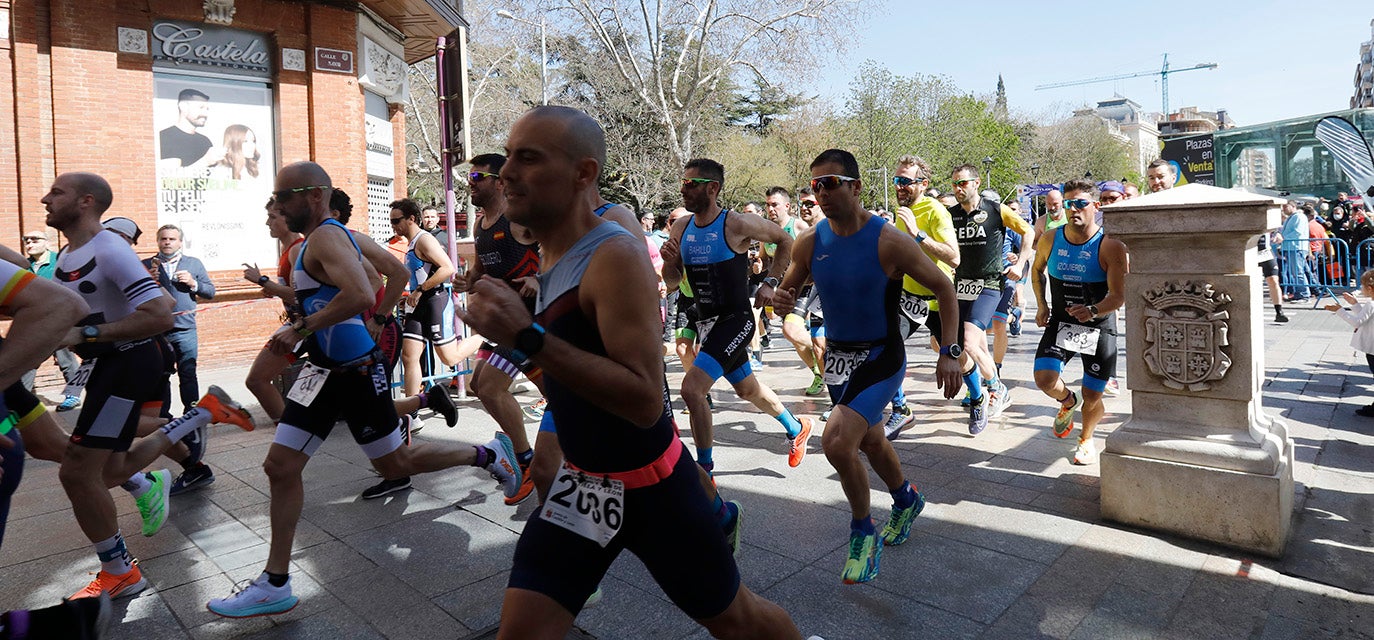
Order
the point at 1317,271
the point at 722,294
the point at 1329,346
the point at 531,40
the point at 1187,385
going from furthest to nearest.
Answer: the point at 531,40
the point at 1317,271
the point at 1329,346
the point at 722,294
the point at 1187,385

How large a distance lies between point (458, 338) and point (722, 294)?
4268 mm

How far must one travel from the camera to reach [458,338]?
Answer: 8.62m

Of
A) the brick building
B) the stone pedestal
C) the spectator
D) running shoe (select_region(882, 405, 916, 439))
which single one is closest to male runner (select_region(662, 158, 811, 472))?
running shoe (select_region(882, 405, 916, 439))

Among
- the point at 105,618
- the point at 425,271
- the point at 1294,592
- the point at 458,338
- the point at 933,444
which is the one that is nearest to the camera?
the point at 105,618

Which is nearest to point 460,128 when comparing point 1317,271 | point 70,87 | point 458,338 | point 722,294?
point 458,338

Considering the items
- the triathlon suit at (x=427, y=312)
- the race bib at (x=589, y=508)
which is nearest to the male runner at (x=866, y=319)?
the race bib at (x=589, y=508)

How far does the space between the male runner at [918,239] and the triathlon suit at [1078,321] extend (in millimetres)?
718

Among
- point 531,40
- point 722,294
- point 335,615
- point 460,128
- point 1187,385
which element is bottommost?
point 335,615

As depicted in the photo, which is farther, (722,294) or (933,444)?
(933,444)

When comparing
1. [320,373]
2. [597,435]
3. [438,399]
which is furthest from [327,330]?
[597,435]

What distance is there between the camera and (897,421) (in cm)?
623

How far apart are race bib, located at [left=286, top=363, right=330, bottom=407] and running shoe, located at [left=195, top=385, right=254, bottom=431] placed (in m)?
1.27

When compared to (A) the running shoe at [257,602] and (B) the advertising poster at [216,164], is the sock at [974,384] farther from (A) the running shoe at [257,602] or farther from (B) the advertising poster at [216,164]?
(B) the advertising poster at [216,164]

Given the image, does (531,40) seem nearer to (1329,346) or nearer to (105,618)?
(1329,346)
